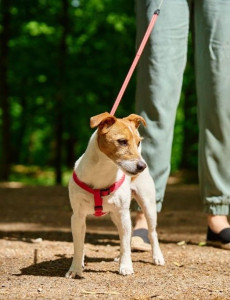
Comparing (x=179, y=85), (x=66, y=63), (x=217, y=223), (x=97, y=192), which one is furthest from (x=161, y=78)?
(x=66, y=63)

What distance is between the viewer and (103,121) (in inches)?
121

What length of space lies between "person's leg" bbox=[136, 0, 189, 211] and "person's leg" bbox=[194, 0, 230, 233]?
0.49ft

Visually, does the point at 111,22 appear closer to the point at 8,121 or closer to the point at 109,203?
the point at 8,121

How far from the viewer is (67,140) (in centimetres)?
2536

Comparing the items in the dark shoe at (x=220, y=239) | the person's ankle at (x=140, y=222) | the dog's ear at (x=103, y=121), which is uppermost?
the dog's ear at (x=103, y=121)

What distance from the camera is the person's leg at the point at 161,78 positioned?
158 inches

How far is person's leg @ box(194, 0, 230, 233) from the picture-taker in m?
4.03

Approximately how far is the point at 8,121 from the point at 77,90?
6.36ft

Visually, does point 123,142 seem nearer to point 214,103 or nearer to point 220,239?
point 214,103

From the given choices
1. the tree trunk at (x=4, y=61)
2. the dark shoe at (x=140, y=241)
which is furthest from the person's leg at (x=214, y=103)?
the tree trunk at (x=4, y=61)

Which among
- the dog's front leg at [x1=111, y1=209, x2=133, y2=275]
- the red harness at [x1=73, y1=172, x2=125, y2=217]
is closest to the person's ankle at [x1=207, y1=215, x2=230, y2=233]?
the dog's front leg at [x1=111, y1=209, x2=133, y2=275]

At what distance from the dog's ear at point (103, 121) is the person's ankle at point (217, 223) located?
148 centimetres

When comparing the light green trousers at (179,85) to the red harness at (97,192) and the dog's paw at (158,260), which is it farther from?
the red harness at (97,192)

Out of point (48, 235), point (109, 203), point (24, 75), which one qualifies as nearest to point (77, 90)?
point (24, 75)
